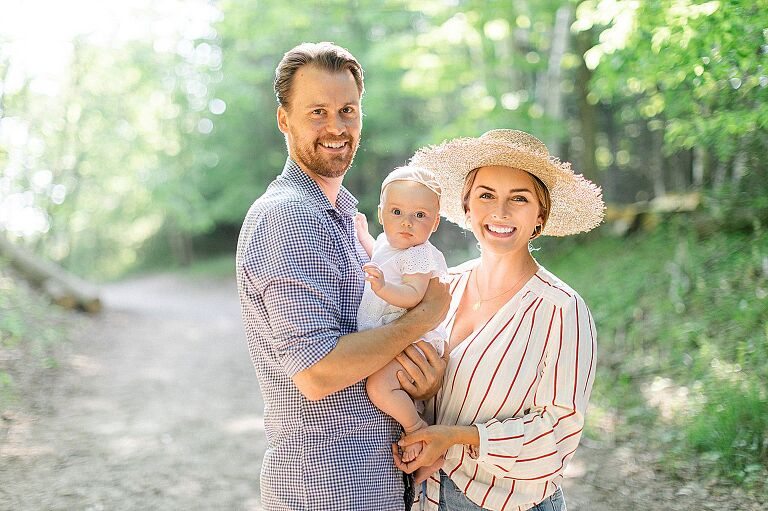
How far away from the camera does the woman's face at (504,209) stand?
2.45m

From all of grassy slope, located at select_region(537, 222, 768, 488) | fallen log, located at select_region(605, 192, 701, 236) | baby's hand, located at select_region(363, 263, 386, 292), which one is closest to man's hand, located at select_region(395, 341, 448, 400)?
baby's hand, located at select_region(363, 263, 386, 292)

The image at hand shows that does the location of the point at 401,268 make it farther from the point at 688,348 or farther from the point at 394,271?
the point at 688,348

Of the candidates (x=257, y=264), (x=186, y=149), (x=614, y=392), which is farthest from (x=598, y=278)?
(x=186, y=149)

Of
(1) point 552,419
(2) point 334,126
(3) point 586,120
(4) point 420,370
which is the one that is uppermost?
(3) point 586,120

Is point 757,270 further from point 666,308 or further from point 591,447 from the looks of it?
point 591,447

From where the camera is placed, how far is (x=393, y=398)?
219 centimetres

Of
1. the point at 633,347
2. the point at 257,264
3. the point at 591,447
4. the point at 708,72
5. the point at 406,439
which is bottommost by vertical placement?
the point at 591,447

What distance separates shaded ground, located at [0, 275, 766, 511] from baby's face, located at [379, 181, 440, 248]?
3013 millimetres

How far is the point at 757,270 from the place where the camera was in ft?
22.9

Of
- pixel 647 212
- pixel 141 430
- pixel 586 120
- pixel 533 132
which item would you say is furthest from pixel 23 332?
pixel 586 120

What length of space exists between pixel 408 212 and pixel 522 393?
2.26 ft

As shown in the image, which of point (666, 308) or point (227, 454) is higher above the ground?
point (666, 308)

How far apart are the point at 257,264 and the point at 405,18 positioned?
571 inches

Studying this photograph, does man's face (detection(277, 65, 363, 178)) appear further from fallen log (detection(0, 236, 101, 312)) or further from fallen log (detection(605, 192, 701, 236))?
fallen log (detection(0, 236, 101, 312))
